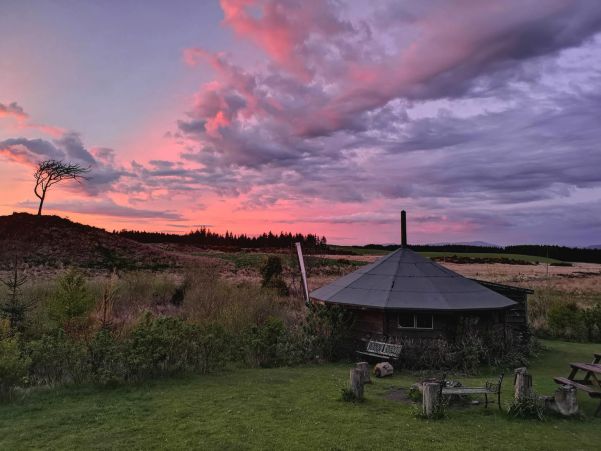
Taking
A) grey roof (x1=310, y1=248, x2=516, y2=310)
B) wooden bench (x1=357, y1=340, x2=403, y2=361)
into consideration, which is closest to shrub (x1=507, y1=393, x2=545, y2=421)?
wooden bench (x1=357, y1=340, x2=403, y2=361)

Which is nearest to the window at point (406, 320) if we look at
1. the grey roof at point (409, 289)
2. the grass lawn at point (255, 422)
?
the grey roof at point (409, 289)

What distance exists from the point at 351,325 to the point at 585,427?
857 cm

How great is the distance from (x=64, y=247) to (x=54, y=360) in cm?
4352

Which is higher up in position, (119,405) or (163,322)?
(163,322)

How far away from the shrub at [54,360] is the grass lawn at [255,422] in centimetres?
103

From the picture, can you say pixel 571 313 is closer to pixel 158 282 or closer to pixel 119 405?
pixel 119 405

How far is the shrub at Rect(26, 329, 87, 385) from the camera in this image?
479 inches

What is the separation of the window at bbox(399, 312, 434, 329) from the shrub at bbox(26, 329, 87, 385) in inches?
393

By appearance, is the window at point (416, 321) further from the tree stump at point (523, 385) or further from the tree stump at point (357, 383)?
A: the tree stump at point (523, 385)

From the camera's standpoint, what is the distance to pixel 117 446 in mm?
7902

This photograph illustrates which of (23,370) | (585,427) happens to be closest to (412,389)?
(585,427)

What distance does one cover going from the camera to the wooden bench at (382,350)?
47.5 ft

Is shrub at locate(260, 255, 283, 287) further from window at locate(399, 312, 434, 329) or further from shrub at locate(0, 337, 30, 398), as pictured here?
shrub at locate(0, 337, 30, 398)

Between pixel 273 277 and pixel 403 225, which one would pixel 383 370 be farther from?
pixel 273 277
